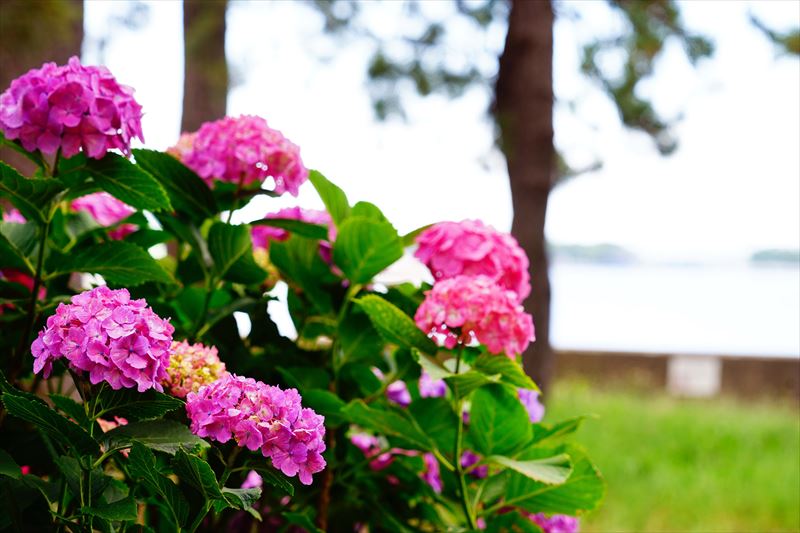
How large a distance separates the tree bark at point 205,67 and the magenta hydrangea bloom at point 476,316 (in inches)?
139

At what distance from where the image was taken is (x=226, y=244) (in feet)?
3.33

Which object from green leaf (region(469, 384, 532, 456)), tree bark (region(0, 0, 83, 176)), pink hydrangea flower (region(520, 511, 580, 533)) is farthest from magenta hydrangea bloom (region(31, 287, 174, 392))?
tree bark (region(0, 0, 83, 176))

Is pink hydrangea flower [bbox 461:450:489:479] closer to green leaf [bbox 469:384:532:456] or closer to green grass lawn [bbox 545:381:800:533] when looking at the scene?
green leaf [bbox 469:384:532:456]

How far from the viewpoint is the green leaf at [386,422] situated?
934mm

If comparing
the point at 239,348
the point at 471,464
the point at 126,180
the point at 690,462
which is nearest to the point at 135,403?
the point at 126,180

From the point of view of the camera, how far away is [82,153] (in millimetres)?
922

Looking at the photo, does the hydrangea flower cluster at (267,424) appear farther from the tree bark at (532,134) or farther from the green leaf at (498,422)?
the tree bark at (532,134)

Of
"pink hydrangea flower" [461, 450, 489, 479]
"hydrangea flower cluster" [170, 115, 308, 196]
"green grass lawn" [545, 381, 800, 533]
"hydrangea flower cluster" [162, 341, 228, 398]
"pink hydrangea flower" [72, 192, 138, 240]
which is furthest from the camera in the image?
"green grass lawn" [545, 381, 800, 533]

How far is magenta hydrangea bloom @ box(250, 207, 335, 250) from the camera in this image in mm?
1171

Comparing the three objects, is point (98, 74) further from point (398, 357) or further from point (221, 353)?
point (398, 357)

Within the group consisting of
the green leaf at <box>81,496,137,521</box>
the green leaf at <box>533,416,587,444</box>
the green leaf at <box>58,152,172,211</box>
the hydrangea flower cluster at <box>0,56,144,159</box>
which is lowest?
the green leaf at <box>533,416,587,444</box>

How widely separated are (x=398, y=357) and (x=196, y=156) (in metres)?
0.35

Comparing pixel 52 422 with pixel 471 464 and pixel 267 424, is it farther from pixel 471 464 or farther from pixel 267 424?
pixel 471 464

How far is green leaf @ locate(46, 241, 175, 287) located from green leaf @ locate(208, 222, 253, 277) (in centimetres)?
9
